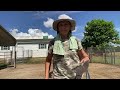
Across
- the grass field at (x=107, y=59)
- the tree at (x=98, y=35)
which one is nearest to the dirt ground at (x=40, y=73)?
the grass field at (x=107, y=59)

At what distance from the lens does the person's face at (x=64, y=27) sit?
1892 millimetres

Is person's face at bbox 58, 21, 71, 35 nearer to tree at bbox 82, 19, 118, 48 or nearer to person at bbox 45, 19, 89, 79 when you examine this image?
person at bbox 45, 19, 89, 79

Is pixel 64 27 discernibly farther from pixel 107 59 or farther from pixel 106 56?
pixel 107 59

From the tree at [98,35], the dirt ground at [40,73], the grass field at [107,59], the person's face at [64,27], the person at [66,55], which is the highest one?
the tree at [98,35]

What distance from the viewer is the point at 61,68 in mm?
1852

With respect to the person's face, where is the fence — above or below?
below

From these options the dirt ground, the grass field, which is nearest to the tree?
the grass field

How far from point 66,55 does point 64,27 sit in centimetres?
19

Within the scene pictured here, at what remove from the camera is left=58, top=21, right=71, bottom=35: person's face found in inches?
74.5

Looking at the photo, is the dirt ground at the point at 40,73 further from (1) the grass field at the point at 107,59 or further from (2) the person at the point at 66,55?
(2) the person at the point at 66,55

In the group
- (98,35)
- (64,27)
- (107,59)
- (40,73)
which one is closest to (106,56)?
(107,59)
